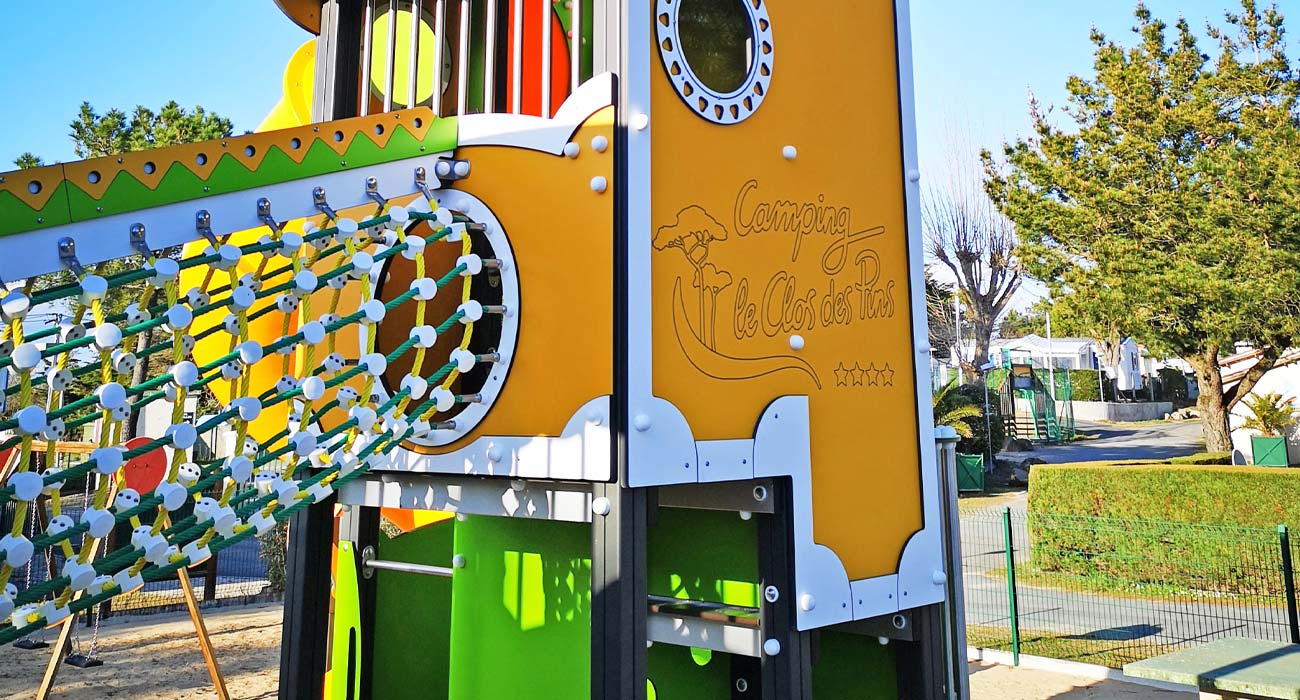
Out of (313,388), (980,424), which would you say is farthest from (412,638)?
(980,424)

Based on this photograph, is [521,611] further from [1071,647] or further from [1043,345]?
[1043,345]

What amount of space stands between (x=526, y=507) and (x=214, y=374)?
108 cm

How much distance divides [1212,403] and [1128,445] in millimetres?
7133

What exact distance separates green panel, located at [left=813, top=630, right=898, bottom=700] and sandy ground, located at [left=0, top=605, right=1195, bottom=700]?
9.29 ft

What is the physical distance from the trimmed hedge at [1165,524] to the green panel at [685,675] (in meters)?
6.56

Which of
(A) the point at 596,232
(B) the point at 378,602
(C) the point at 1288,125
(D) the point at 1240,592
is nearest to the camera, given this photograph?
(A) the point at 596,232

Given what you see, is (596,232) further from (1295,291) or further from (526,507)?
(1295,291)

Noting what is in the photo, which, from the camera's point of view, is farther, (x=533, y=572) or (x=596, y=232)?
(x=533, y=572)

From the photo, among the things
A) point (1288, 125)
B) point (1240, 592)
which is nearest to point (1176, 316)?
point (1288, 125)

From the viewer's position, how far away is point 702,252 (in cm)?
315

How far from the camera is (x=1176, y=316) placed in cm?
1705

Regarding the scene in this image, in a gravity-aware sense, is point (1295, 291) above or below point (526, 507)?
above

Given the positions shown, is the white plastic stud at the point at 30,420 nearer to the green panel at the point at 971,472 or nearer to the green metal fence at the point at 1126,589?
the green metal fence at the point at 1126,589

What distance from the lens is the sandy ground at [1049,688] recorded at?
6.55 metres
